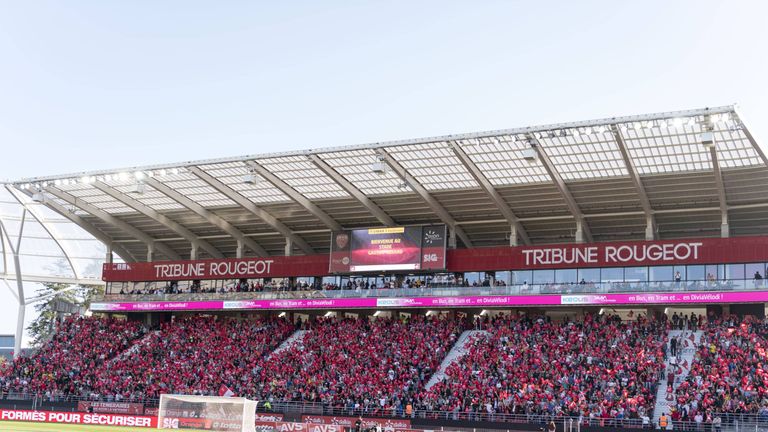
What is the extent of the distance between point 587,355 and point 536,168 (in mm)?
10816

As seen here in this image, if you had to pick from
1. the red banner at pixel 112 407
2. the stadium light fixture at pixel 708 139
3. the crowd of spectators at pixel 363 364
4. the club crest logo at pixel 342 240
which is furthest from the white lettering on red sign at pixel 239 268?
the stadium light fixture at pixel 708 139

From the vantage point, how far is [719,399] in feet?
129

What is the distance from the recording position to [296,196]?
57500mm

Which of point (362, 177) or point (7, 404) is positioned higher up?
point (362, 177)

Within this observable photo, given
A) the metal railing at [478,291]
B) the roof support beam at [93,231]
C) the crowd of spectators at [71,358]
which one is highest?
the roof support beam at [93,231]

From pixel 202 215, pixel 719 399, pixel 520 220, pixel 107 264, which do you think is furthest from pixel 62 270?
pixel 719 399

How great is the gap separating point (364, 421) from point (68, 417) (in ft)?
58.7

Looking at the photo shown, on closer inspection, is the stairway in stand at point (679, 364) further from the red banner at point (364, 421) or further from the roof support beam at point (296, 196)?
the roof support beam at point (296, 196)

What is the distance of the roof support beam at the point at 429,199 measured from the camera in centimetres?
5126

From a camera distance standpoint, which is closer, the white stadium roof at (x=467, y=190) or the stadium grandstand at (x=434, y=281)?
the stadium grandstand at (x=434, y=281)

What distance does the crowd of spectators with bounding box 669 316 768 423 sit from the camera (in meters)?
38.9

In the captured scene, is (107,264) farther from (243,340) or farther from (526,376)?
(526,376)

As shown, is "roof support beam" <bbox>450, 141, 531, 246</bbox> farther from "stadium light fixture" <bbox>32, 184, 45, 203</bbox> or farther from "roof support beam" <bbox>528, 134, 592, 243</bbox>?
"stadium light fixture" <bbox>32, 184, 45, 203</bbox>

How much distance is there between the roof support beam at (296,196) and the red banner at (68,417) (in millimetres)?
15897
